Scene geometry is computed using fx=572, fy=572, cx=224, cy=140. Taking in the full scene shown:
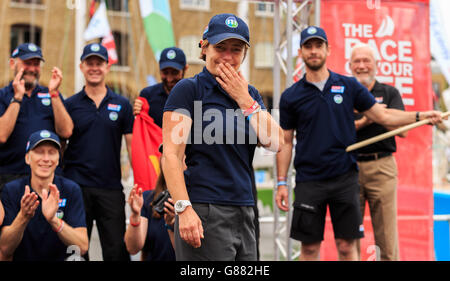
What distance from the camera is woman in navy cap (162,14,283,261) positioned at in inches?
103

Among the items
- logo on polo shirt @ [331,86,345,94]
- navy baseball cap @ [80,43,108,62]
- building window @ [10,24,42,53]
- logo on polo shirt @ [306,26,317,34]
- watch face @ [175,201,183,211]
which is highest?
building window @ [10,24,42,53]

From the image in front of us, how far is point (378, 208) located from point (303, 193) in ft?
3.36

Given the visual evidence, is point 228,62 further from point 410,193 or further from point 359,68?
point 410,193

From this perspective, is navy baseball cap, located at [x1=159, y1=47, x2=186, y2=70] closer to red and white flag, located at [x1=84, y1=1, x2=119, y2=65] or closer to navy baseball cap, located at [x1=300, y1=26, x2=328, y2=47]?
navy baseball cap, located at [x1=300, y1=26, x2=328, y2=47]

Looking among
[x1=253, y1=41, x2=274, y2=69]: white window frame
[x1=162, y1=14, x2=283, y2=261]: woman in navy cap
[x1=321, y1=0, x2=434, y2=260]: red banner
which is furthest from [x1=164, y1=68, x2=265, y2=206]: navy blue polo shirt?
[x1=253, y1=41, x2=274, y2=69]: white window frame

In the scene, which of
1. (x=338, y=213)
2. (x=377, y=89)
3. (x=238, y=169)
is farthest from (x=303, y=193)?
(x=238, y=169)

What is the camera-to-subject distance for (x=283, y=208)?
4707 mm

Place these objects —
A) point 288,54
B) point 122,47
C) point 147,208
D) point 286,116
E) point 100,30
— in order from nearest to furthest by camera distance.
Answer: point 147,208 < point 286,116 < point 288,54 < point 100,30 < point 122,47

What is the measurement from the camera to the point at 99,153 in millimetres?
4852

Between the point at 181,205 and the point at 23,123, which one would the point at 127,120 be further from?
the point at 181,205

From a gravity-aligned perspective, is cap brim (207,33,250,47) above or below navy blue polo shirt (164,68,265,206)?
above

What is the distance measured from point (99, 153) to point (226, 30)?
255 centimetres

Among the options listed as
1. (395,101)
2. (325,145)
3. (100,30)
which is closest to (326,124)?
(325,145)

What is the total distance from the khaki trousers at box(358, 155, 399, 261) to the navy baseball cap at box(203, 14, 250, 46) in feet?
9.27
